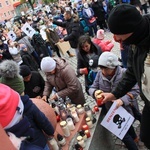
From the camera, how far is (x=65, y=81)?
12.6 ft

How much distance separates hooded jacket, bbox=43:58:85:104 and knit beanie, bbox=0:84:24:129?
1.79m

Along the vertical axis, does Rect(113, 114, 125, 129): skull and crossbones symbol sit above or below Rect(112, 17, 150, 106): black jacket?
below

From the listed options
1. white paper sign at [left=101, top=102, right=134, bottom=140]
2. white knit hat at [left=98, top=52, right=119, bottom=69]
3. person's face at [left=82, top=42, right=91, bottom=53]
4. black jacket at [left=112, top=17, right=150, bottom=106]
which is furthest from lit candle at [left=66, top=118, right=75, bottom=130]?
person's face at [left=82, top=42, right=91, bottom=53]

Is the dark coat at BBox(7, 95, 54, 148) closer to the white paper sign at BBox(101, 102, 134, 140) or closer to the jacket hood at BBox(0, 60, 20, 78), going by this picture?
the white paper sign at BBox(101, 102, 134, 140)

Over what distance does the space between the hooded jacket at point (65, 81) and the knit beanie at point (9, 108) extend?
70.3 inches

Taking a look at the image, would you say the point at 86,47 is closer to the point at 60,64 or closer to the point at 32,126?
the point at 60,64

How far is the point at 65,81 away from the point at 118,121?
110 centimetres

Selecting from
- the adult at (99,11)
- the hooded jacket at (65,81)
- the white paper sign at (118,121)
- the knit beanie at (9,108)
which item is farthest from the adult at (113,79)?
the adult at (99,11)

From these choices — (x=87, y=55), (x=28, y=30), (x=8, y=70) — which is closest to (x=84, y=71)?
(x=87, y=55)

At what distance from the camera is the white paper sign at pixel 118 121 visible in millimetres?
3152

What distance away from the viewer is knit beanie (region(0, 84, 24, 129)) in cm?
189

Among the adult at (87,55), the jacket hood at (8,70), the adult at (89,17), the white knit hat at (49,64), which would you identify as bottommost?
the adult at (89,17)

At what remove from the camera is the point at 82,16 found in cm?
1206

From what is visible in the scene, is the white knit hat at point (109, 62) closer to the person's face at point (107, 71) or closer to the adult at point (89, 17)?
the person's face at point (107, 71)
